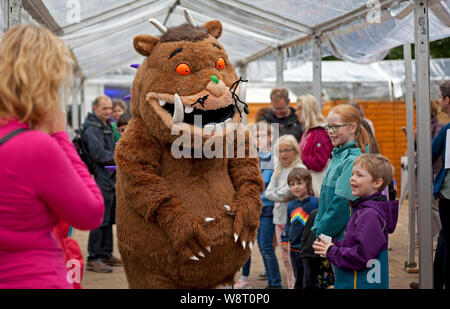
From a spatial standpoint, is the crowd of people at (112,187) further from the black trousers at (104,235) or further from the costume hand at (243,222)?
the costume hand at (243,222)

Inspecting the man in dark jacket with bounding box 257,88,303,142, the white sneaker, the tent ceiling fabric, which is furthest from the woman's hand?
the man in dark jacket with bounding box 257,88,303,142

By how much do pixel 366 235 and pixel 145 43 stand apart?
158cm

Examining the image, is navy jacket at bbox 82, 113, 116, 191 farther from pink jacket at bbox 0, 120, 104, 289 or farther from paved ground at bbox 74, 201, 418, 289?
pink jacket at bbox 0, 120, 104, 289

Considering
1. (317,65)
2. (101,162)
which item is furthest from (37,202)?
(317,65)

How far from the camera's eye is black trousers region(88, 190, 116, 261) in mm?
6051

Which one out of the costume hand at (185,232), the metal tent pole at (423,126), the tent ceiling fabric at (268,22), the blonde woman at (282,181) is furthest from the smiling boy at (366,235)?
the tent ceiling fabric at (268,22)

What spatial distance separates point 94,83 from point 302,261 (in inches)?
516

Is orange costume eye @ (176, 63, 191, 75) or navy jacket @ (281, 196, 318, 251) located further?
navy jacket @ (281, 196, 318, 251)

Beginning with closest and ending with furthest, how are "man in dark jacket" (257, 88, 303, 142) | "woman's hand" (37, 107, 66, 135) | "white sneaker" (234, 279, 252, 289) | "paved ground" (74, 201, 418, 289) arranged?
"woman's hand" (37, 107, 66, 135), "white sneaker" (234, 279, 252, 289), "paved ground" (74, 201, 418, 289), "man in dark jacket" (257, 88, 303, 142)

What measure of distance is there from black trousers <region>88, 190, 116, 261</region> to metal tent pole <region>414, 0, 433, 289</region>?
328 cm

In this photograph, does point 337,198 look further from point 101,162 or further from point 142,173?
point 101,162

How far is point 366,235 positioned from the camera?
3.04 meters

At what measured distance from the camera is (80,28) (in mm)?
6145
